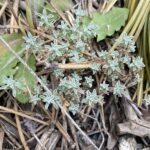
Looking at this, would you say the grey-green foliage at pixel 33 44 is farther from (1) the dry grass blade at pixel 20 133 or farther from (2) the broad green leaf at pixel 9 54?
(1) the dry grass blade at pixel 20 133

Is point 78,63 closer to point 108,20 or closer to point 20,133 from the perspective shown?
point 108,20

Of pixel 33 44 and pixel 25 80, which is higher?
pixel 33 44

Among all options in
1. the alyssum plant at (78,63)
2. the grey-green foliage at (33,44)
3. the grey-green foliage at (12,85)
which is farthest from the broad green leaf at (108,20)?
the grey-green foliage at (12,85)

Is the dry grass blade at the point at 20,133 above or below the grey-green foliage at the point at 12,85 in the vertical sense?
below

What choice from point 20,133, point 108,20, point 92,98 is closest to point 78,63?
point 92,98

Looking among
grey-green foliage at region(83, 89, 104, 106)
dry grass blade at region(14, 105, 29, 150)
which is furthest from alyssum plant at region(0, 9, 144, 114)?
dry grass blade at region(14, 105, 29, 150)

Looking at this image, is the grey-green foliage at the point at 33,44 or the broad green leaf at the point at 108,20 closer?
the grey-green foliage at the point at 33,44
